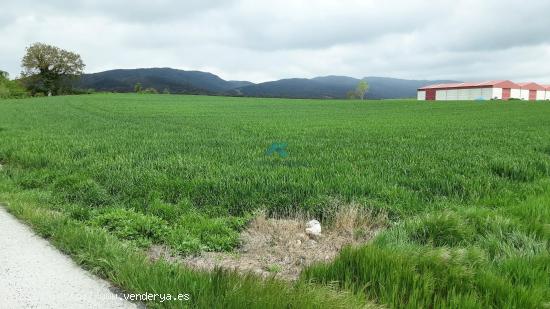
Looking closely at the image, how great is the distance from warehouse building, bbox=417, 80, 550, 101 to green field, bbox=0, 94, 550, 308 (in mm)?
101337

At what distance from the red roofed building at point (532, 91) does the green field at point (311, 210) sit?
11172 cm

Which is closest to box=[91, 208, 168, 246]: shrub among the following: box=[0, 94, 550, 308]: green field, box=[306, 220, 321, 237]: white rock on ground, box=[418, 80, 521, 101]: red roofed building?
box=[0, 94, 550, 308]: green field

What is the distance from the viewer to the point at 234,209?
6.62 m

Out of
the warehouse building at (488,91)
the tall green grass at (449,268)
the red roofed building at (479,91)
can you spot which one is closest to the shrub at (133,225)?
the tall green grass at (449,268)

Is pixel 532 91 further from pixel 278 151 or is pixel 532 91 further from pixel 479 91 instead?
pixel 278 151

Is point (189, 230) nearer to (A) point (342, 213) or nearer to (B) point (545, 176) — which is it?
(A) point (342, 213)

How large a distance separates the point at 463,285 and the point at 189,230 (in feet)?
10.7

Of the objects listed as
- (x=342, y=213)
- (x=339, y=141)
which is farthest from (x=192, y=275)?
(x=339, y=141)

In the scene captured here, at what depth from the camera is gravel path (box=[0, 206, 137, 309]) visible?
344cm

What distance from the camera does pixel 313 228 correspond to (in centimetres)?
570

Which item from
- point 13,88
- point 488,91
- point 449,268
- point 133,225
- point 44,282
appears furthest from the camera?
point 13,88

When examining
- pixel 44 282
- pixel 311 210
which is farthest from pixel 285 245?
pixel 44 282

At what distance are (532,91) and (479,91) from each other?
18.8m

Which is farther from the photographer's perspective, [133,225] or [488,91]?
[488,91]
